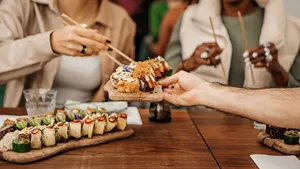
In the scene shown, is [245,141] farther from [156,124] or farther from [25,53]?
[25,53]

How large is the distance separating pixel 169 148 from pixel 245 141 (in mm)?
389

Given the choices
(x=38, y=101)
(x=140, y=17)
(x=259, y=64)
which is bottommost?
(x=38, y=101)

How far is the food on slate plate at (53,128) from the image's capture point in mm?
1599

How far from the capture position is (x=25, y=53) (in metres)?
2.30

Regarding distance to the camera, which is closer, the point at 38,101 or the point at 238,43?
the point at 38,101

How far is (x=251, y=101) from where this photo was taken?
64.7 inches

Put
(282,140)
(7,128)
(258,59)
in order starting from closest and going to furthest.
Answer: (7,128)
(282,140)
(258,59)

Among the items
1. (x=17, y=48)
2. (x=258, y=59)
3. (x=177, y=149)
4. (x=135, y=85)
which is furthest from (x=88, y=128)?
(x=258, y=59)

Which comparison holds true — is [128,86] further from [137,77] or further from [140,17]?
[140,17]

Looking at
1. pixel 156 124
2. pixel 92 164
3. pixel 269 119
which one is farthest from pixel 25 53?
pixel 269 119

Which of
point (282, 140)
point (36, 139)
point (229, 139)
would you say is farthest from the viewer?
point (229, 139)

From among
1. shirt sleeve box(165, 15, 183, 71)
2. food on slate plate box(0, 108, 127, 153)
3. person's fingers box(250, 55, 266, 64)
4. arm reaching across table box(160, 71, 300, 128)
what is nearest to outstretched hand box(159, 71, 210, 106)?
arm reaching across table box(160, 71, 300, 128)

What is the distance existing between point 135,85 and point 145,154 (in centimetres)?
31

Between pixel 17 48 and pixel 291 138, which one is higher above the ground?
pixel 17 48
